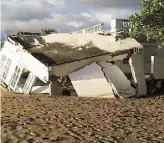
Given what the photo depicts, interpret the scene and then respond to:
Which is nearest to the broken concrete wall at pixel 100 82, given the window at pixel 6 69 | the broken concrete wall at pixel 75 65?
the broken concrete wall at pixel 75 65

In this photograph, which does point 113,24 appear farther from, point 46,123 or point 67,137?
point 67,137

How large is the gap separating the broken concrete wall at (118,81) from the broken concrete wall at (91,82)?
0.35 meters

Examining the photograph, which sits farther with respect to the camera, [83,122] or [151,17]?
[151,17]

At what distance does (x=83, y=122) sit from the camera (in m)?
12.3

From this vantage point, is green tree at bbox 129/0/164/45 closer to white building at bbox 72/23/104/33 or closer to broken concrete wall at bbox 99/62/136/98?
broken concrete wall at bbox 99/62/136/98

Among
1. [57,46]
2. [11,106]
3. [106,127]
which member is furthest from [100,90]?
[106,127]

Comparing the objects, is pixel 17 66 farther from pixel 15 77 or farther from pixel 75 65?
pixel 75 65

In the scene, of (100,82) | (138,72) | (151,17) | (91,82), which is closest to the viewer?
(151,17)

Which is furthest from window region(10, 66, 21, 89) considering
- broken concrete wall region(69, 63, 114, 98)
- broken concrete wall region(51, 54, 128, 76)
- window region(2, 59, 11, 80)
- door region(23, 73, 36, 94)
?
broken concrete wall region(69, 63, 114, 98)

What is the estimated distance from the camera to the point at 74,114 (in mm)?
14172

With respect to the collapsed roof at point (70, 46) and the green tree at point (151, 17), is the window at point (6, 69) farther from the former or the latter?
the green tree at point (151, 17)

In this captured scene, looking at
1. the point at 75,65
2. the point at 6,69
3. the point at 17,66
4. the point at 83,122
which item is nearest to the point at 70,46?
the point at 75,65

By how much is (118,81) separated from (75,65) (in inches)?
94.8

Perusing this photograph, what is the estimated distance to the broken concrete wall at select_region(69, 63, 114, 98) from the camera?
21.1m
